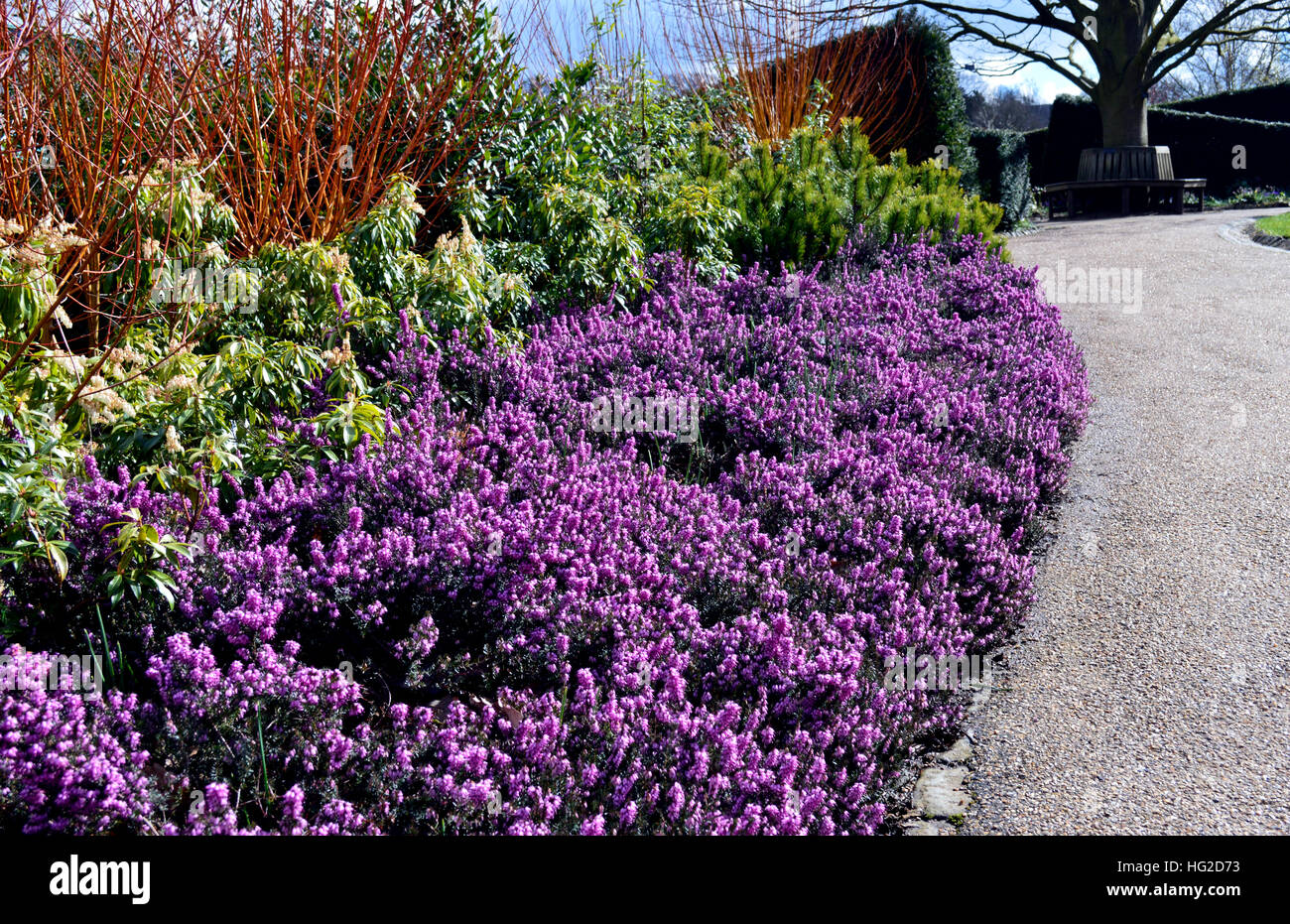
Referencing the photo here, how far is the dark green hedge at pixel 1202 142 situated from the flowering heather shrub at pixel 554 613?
70.0 feet

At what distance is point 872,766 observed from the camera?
2.78 meters

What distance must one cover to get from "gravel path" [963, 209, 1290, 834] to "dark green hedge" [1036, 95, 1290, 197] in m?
18.0

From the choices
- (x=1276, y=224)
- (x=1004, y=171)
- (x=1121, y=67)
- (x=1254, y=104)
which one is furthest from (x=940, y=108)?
(x=1254, y=104)

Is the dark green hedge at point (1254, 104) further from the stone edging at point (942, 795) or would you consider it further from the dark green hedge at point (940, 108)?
the stone edging at point (942, 795)

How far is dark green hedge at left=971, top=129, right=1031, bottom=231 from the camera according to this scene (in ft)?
53.5

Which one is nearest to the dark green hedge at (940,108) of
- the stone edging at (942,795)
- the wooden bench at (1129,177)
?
the wooden bench at (1129,177)

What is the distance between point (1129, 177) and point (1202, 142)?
184 inches

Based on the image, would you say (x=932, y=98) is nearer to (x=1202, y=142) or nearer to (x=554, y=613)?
(x=1202, y=142)

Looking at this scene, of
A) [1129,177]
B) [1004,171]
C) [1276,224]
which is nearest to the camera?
[1276,224]

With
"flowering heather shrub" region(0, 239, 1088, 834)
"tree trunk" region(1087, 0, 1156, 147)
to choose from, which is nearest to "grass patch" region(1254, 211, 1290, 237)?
"tree trunk" region(1087, 0, 1156, 147)

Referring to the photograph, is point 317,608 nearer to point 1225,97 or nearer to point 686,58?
point 686,58

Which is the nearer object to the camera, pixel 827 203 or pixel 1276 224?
pixel 827 203

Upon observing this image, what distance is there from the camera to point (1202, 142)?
72.3 ft
